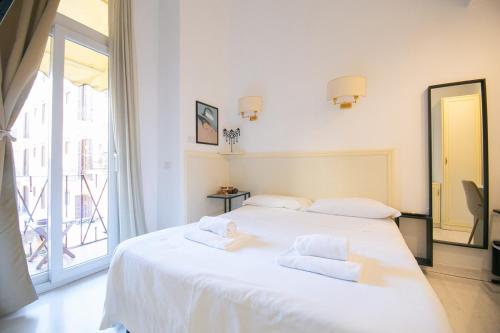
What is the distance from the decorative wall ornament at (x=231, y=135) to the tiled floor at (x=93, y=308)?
2.22 m

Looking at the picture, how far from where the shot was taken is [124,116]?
2.30 metres

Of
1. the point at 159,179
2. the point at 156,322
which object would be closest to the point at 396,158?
the point at 156,322

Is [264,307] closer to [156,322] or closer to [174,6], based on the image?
[156,322]

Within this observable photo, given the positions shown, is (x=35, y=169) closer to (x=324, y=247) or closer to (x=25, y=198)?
(x=25, y=198)

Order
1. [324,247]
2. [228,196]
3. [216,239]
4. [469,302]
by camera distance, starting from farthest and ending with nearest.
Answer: [228,196] → [469,302] → [216,239] → [324,247]

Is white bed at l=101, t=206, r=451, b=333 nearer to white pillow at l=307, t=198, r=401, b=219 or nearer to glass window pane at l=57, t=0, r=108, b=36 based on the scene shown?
white pillow at l=307, t=198, r=401, b=219

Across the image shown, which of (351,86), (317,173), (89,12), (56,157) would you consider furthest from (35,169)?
(351,86)

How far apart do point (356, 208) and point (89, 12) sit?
334 centimetres

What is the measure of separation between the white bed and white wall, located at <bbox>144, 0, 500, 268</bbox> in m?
1.29

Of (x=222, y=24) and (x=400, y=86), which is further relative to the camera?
(x=222, y=24)

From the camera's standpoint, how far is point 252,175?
3189 mm

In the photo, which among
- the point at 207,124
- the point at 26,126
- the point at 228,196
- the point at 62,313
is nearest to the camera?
the point at 62,313

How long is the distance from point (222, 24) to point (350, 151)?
8.52 ft

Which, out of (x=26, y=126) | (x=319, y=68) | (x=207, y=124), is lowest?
(x=26, y=126)
